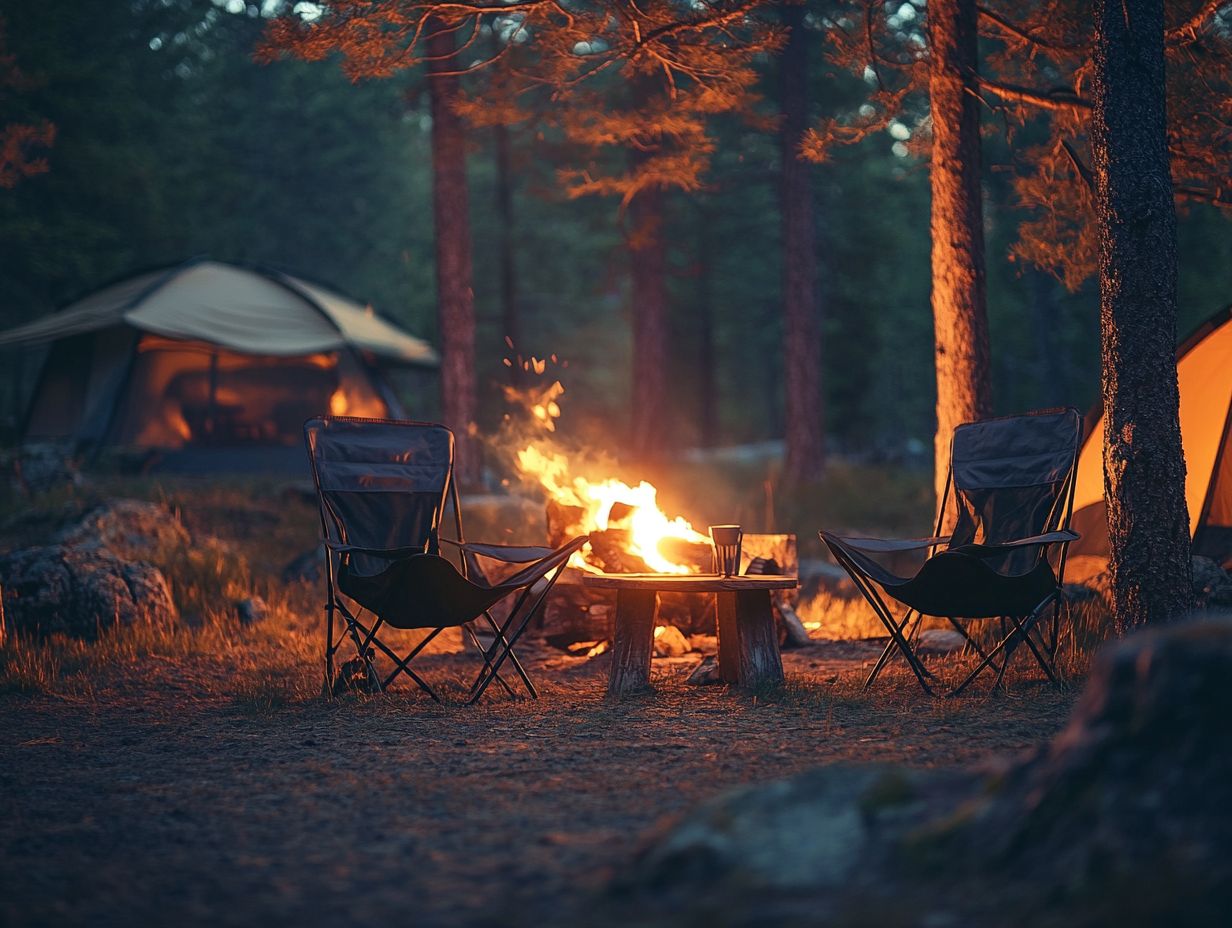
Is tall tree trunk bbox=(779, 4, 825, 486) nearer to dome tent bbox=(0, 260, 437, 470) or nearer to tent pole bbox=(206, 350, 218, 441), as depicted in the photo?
dome tent bbox=(0, 260, 437, 470)

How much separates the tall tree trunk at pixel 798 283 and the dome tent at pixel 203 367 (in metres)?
4.36

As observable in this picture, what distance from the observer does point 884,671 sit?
4891 mm

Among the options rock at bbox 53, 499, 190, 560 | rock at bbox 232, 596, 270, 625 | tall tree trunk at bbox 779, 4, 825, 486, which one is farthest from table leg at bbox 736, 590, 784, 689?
tall tree trunk at bbox 779, 4, 825, 486

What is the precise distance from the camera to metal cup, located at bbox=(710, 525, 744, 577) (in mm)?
4590

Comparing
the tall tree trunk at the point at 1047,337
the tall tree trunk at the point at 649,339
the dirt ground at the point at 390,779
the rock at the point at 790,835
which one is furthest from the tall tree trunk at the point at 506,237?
the rock at the point at 790,835

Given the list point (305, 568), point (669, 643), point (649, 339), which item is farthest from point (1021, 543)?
point (649, 339)

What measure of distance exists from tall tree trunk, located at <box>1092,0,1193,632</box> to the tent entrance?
8908 mm

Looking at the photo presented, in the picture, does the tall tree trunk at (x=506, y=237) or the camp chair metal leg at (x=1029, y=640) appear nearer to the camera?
the camp chair metal leg at (x=1029, y=640)

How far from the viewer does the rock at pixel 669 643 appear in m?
5.59

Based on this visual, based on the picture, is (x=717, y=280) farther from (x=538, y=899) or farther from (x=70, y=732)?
(x=538, y=899)

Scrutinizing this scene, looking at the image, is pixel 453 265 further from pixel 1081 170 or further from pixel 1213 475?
pixel 1213 475

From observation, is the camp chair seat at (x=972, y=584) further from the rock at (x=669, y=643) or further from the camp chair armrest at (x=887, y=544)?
the rock at (x=669, y=643)

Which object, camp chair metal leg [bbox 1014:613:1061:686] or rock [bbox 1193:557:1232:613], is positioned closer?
camp chair metal leg [bbox 1014:613:1061:686]

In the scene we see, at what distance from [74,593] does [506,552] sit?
2.48m
